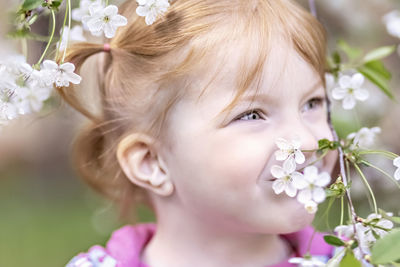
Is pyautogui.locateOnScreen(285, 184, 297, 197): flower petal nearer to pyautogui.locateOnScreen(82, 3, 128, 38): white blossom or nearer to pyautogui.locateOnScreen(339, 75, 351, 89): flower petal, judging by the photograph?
pyautogui.locateOnScreen(339, 75, 351, 89): flower petal

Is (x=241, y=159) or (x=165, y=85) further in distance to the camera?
(x=165, y=85)

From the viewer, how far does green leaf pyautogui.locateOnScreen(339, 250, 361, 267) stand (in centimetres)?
124

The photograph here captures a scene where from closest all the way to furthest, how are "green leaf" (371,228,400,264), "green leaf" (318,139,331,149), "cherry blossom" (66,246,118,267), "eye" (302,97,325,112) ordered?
"green leaf" (371,228,400,264) < "green leaf" (318,139,331,149) < "eye" (302,97,325,112) < "cherry blossom" (66,246,118,267)

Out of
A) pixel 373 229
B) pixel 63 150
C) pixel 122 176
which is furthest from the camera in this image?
pixel 63 150

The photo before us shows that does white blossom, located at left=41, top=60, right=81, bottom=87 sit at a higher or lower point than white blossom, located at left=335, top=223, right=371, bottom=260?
higher

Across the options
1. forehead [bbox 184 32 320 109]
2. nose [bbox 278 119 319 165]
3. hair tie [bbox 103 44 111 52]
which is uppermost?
hair tie [bbox 103 44 111 52]

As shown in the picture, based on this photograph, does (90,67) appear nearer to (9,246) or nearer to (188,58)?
(188,58)

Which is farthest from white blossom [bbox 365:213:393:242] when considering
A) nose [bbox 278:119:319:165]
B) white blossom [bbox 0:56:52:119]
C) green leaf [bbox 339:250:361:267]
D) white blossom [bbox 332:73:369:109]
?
white blossom [bbox 0:56:52:119]

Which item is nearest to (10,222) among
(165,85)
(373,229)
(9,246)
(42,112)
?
(9,246)

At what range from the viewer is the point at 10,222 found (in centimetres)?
382

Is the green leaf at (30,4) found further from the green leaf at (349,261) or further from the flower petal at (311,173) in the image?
the green leaf at (349,261)

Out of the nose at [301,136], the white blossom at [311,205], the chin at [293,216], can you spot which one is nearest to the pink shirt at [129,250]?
the chin at [293,216]

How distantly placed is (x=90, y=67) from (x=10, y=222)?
7.17 feet

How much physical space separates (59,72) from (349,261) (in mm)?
737
